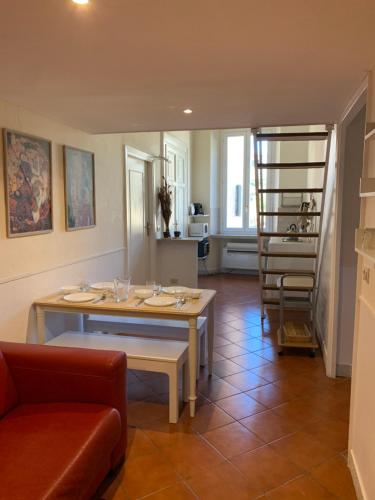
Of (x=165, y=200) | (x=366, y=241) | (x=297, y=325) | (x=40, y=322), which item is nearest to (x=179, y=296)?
(x=40, y=322)

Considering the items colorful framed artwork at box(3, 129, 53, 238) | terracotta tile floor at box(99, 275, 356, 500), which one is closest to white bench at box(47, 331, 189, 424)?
terracotta tile floor at box(99, 275, 356, 500)

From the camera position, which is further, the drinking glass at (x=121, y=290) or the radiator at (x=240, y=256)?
the radiator at (x=240, y=256)

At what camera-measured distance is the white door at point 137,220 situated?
4809 millimetres

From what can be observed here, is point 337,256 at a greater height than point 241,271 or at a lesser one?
greater

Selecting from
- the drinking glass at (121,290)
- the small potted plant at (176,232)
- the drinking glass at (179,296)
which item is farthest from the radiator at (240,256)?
the drinking glass at (121,290)

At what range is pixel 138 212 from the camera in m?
5.12

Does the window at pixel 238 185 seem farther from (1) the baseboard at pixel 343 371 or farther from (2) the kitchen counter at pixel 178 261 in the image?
(1) the baseboard at pixel 343 371

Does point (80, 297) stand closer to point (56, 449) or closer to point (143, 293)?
point (143, 293)

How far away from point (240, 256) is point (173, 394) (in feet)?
17.5

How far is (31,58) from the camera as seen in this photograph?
6.20 ft

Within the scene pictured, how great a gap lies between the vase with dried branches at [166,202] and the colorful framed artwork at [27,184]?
2.79 m

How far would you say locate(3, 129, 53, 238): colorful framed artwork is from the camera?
8.62 feet

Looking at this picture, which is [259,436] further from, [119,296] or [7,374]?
[7,374]

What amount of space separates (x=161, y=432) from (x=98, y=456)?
852 millimetres
